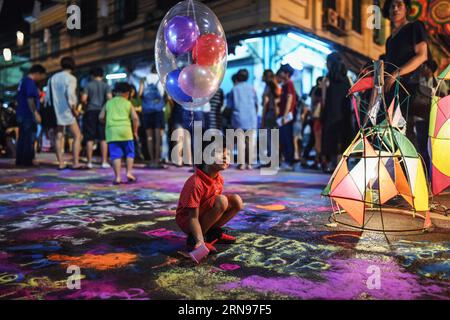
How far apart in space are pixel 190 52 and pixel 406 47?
7.74 feet

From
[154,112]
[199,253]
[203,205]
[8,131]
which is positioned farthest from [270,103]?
[8,131]

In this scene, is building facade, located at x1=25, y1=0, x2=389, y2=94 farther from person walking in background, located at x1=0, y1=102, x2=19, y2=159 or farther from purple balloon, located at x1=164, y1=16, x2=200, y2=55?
purple balloon, located at x1=164, y1=16, x2=200, y2=55

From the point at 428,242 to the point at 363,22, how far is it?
14.5 m

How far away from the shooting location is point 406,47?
400cm

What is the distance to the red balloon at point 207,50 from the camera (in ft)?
9.55

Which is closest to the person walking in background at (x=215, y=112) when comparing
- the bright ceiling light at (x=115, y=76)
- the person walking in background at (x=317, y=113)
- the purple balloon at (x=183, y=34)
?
the person walking in background at (x=317, y=113)

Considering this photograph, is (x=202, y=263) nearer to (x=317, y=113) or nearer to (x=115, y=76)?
(x=317, y=113)

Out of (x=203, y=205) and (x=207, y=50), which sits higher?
(x=207, y=50)

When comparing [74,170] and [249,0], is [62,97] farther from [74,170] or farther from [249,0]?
[249,0]

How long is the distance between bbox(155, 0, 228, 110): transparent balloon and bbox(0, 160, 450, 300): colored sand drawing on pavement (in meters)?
1.13

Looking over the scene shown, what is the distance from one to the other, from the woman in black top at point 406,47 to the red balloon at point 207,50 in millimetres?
1768

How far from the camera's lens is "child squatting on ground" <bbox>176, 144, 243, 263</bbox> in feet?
7.41

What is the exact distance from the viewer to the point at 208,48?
291 cm

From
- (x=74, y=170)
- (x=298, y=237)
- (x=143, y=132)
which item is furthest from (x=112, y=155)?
(x=143, y=132)
